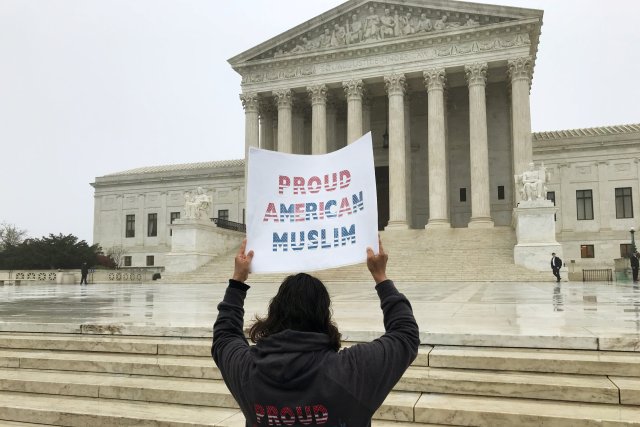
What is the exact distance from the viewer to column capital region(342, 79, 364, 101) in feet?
143

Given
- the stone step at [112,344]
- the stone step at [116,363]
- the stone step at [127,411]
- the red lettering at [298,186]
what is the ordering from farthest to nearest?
the stone step at [112,344], the stone step at [116,363], the stone step at [127,411], the red lettering at [298,186]

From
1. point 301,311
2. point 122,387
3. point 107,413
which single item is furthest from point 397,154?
point 301,311

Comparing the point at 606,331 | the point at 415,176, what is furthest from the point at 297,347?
the point at 415,176

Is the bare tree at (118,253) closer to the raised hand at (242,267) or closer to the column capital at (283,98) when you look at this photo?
the column capital at (283,98)

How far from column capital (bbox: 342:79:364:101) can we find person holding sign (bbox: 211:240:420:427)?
42030 mm

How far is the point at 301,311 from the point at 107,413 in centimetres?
410

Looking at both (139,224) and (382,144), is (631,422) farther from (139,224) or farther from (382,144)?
(139,224)

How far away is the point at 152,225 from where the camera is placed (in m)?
62.1

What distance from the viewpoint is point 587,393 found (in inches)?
211

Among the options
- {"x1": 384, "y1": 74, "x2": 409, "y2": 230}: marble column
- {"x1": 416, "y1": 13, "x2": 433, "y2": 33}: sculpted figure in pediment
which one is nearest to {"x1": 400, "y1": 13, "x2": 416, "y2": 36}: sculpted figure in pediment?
{"x1": 416, "y1": 13, "x2": 433, "y2": 33}: sculpted figure in pediment

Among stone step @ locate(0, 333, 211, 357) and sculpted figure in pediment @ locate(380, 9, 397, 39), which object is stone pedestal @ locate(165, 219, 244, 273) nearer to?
sculpted figure in pediment @ locate(380, 9, 397, 39)

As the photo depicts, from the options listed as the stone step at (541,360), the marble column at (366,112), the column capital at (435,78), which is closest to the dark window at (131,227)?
the marble column at (366,112)

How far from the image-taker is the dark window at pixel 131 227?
62.8 m

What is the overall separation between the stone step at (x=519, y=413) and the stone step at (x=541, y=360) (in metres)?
0.58
